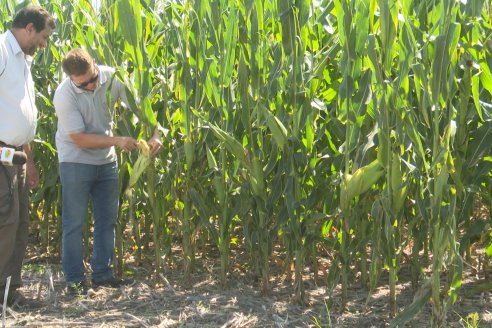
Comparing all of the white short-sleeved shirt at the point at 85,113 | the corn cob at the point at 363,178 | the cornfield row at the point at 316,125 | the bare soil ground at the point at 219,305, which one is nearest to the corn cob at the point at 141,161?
the cornfield row at the point at 316,125

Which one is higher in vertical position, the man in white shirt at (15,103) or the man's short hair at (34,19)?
the man's short hair at (34,19)

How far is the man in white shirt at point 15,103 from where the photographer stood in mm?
4504

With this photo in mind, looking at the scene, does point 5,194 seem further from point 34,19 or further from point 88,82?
point 34,19

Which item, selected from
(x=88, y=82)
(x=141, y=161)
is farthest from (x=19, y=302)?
(x=88, y=82)

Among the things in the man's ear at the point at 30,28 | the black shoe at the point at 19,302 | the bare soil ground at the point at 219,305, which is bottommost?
the bare soil ground at the point at 219,305

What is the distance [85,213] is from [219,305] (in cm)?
105

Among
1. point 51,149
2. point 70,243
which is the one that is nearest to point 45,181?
point 51,149

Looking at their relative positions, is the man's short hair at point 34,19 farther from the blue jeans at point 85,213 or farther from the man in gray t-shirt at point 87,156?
the blue jeans at point 85,213

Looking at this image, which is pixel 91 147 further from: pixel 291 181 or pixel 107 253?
pixel 291 181

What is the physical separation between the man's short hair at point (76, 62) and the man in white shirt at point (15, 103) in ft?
0.54

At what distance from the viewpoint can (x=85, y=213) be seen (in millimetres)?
5117

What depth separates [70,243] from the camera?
506cm

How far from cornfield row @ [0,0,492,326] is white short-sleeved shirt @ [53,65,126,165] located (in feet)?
0.46

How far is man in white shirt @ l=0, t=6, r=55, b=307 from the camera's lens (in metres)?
4.50
